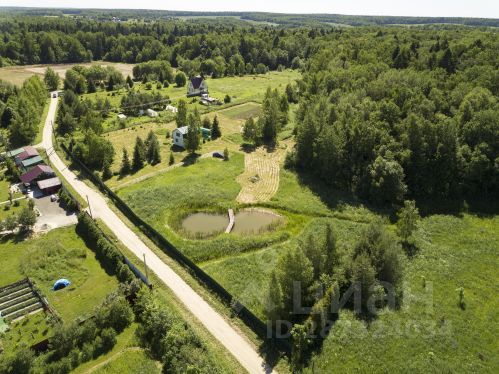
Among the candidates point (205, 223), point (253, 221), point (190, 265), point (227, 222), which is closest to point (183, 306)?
point (190, 265)

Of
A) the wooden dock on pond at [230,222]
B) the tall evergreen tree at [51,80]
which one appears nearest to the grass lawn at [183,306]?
the wooden dock on pond at [230,222]

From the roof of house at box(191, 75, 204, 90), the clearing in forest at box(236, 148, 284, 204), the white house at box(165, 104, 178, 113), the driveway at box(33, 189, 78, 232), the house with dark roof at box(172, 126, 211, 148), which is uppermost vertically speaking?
the roof of house at box(191, 75, 204, 90)

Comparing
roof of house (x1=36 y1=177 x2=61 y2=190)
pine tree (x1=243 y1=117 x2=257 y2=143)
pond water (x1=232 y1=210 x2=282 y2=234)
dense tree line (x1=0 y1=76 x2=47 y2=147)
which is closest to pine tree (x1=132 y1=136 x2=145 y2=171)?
roof of house (x1=36 y1=177 x2=61 y2=190)

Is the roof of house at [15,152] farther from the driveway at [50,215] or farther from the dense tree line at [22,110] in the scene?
the driveway at [50,215]

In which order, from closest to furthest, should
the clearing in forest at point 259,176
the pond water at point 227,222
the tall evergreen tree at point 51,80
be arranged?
the pond water at point 227,222 → the clearing in forest at point 259,176 → the tall evergreen tree at point 51,80

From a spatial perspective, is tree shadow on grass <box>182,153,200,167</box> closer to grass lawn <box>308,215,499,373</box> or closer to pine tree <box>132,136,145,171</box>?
pine tree <box>132,136,145,171</box>

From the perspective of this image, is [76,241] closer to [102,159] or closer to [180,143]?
[102,159]
